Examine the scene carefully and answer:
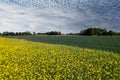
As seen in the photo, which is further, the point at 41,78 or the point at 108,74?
the point at 108,74

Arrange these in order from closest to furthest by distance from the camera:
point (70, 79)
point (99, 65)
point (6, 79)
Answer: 1. point (6, 79)
2. point (70, 79)
3. point (99, 65)

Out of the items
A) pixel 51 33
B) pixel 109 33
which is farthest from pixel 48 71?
pixel 51 33

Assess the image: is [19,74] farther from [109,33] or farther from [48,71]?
[109,33]

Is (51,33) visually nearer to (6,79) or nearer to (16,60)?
(16,60)

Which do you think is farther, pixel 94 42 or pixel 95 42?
pixel 94 42

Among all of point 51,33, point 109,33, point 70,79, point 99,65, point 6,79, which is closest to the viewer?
point 6,79

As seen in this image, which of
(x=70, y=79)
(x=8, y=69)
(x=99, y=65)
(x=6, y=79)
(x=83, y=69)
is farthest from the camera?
(x=99, y=65)

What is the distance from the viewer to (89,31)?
2499 inches

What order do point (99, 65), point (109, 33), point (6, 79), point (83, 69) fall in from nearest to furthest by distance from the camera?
point (6, 79) → point (83, 69) → point (99, 65) → point (109, 33)

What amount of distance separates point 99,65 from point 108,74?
2.46m

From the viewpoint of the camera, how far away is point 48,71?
1392 centimetres

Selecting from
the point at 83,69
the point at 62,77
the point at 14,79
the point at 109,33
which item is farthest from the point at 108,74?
the point at 109,33

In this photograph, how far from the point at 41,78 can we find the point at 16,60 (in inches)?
217

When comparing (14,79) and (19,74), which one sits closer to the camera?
(14,79)
